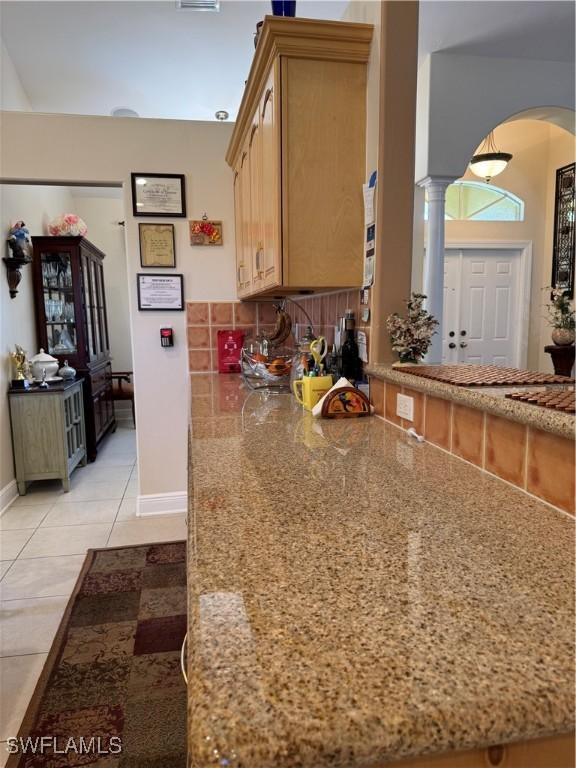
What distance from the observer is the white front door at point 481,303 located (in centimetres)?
526

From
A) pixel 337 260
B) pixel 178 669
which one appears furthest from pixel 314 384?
pixel 178 669

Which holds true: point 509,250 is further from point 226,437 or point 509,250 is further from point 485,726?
point 485,726

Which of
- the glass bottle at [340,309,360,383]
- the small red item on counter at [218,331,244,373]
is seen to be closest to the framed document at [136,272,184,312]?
the small red item on counter at [218,331,244,373]

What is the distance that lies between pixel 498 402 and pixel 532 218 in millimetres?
5145

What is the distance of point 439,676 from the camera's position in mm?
430

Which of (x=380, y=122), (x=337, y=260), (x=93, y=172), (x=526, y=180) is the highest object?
(x=526, y=180)

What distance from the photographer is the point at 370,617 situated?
51 cm

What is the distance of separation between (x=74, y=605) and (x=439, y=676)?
2141 mm

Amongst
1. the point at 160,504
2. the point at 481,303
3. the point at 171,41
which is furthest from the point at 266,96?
the point at 481,303

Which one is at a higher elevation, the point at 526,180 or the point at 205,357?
the point at 526,180

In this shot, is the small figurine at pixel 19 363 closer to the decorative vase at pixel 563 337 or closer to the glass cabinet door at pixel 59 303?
the glass cabinet door at pixel 59 303

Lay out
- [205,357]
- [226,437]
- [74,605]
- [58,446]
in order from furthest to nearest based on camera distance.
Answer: [58,446] < [205,357] < [74,605] < [226,437]

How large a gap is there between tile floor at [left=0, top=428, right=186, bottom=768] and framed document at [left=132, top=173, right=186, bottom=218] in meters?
1.91

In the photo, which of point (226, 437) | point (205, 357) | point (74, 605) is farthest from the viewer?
point (205, 357)
